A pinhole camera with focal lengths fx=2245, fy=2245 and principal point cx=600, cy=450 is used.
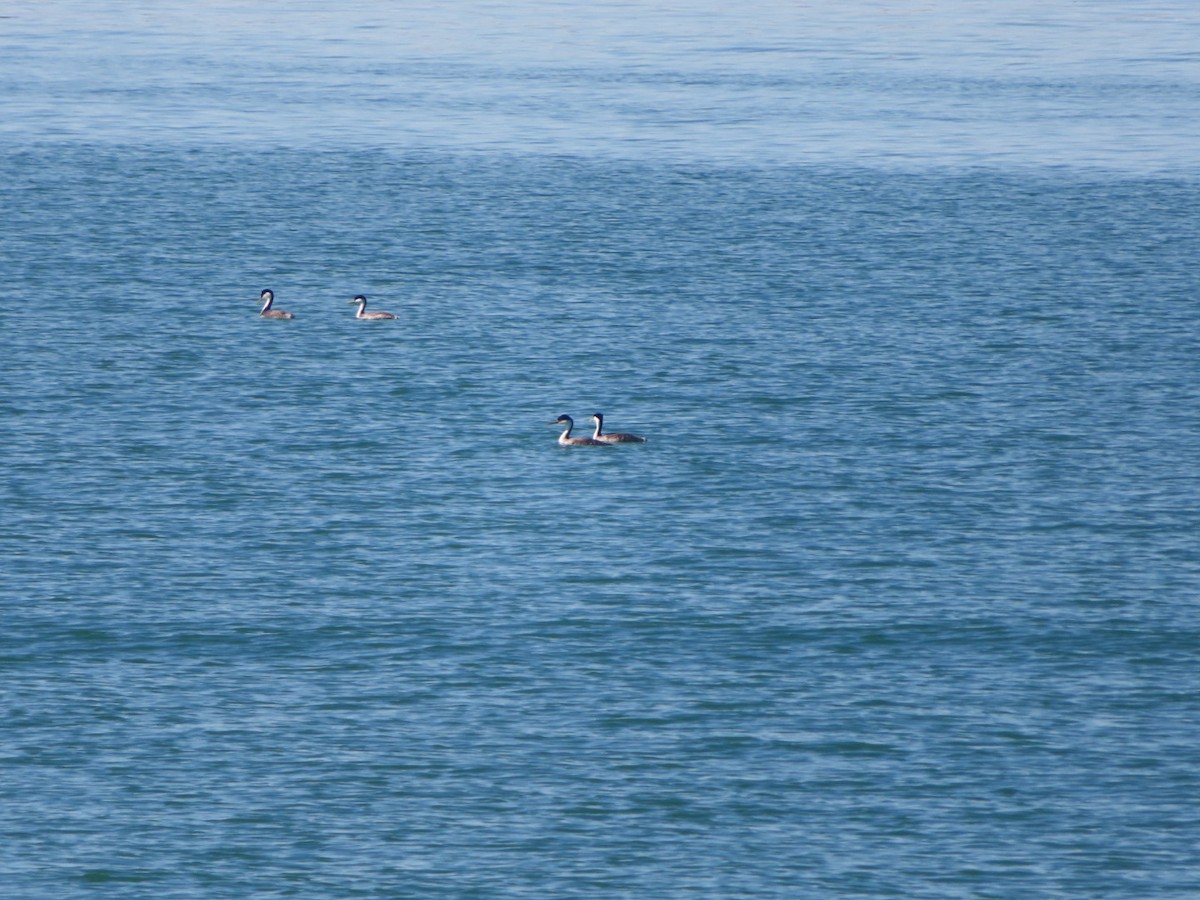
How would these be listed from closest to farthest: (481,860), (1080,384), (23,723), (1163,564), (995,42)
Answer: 1. (481,860)
2. (23,723)
3. (1163,564)
4. (1080,384)
5. (995,42)

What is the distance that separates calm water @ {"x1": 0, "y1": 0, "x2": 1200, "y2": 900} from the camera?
102 ft

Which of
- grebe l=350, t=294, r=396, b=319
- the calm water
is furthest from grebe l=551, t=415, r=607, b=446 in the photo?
grebe l=350, t=294, r=396, b=319

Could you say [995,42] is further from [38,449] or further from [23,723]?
[23,723]

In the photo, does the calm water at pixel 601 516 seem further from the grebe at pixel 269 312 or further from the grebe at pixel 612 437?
the grebe at pixel 269 312

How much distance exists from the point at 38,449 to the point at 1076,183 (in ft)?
154

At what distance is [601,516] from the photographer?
147ft

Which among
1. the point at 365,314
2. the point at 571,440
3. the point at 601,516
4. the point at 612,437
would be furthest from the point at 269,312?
the point at 601,516

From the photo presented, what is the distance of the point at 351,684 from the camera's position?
35656 millimetres

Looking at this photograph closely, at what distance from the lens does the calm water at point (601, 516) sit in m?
31.2

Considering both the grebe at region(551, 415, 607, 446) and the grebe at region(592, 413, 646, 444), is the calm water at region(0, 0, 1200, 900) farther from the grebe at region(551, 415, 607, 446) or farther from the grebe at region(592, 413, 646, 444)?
the grebe at region(551, 415, 607, 446)

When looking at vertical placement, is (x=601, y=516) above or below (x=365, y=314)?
below

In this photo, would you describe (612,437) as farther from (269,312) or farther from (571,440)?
(269,312)

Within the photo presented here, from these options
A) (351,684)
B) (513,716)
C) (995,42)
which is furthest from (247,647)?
(995,42)

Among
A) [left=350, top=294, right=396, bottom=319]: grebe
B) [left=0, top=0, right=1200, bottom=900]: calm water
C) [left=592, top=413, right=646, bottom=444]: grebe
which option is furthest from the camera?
[left=350, top=294, right=396, bottom=319]: grebe
